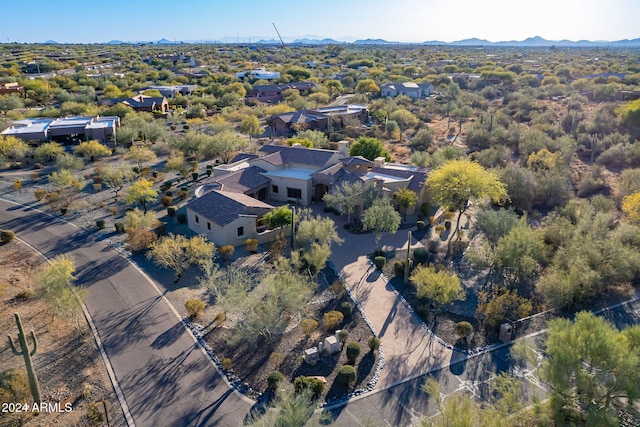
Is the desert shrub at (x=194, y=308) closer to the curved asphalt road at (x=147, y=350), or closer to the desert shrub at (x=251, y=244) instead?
the curved asphalt road at (x=147, y=350)

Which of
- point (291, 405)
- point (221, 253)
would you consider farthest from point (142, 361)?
point (221, 253)

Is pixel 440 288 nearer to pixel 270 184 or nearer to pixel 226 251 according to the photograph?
pixel 226 251

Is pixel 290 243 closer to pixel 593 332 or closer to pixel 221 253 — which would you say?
pixel 221 253

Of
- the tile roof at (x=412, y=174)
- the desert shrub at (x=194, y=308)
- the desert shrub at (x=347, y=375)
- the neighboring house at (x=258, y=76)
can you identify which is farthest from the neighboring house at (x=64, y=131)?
the neighboring house at (x=258, y=76)

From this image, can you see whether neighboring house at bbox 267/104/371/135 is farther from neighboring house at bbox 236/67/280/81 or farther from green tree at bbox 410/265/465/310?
neighboring house at bbox 236/67/280/81

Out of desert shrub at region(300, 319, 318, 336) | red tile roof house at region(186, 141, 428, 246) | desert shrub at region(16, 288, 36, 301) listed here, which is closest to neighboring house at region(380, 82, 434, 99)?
red tile roof house at region(186, 141, 428, 246)

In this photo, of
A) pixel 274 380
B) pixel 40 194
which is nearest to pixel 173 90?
pixel 40 194
